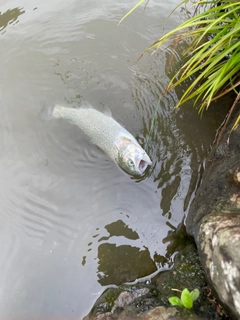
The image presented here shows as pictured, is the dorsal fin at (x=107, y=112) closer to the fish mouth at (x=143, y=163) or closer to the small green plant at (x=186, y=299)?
the fish mouth at (x=143, y=163)

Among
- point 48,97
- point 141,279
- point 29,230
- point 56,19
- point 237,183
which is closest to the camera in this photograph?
point 237,183

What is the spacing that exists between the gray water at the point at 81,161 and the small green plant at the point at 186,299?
715mm

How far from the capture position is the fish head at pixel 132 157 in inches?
132

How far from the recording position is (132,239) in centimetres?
326

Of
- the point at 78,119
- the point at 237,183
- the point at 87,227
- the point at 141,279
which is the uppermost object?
the point at 78,119

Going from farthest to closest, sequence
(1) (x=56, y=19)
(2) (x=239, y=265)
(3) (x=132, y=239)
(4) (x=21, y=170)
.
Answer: (1) (x=56, y=19) < (4) (x=21, y=170) < (3) (x=132, y=239) < (2) (x=239, y=265)

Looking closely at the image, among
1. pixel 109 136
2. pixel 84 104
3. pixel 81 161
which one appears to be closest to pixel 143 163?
pixel 109 136

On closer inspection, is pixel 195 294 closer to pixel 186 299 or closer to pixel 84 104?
pixel 186 299

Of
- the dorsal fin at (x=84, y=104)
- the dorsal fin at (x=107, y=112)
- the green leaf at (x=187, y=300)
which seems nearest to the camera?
the green leaf at (x=187, y=300)

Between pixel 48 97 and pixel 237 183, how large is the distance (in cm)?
269

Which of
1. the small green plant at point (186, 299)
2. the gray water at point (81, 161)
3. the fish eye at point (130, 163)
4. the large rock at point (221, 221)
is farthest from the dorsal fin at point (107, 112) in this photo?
the small green plant at point (186, 299)

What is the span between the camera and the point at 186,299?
2.26 m

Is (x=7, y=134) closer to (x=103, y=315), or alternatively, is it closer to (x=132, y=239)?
(x=132, y=239)

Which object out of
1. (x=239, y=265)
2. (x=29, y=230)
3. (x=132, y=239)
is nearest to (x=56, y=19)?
(x=29, y=230)
